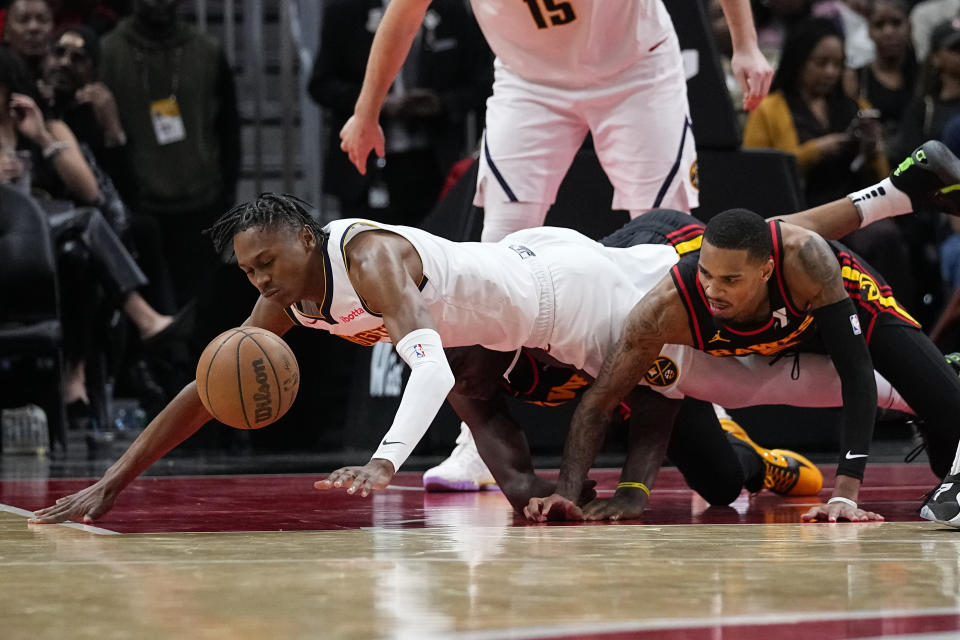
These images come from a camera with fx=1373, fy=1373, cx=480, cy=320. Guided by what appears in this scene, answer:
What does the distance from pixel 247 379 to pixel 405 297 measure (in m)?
0.45

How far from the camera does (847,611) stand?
6.99 feet

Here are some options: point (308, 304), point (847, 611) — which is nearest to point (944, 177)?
point (308, 304)

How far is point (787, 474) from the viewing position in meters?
4.65

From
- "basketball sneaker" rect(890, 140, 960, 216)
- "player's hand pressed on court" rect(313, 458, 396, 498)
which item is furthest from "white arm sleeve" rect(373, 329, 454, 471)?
"basketball sneaker" rect(890, 140, 960, 216)

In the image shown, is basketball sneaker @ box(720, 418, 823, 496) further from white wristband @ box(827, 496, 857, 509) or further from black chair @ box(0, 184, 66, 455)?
black chair @ box(0, 184, 66, 455)

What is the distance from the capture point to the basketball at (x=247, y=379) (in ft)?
11.5

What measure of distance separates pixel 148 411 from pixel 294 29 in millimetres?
2511

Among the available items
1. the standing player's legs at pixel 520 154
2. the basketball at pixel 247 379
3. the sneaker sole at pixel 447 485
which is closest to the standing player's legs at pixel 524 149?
the standing player's legs at pixel 520 154

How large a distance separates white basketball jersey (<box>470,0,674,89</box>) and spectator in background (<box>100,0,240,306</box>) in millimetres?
3644

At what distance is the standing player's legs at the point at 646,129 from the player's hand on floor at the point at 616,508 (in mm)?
1285

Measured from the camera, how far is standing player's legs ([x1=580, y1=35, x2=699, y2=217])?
466cm

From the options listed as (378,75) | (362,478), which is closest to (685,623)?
(362,478)

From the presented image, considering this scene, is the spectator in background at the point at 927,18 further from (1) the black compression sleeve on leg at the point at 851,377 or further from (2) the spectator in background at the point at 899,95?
(1) the black compression sleeve on leg at the point at 851,377

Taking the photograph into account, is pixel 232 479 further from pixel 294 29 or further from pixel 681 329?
pixel 294 29
